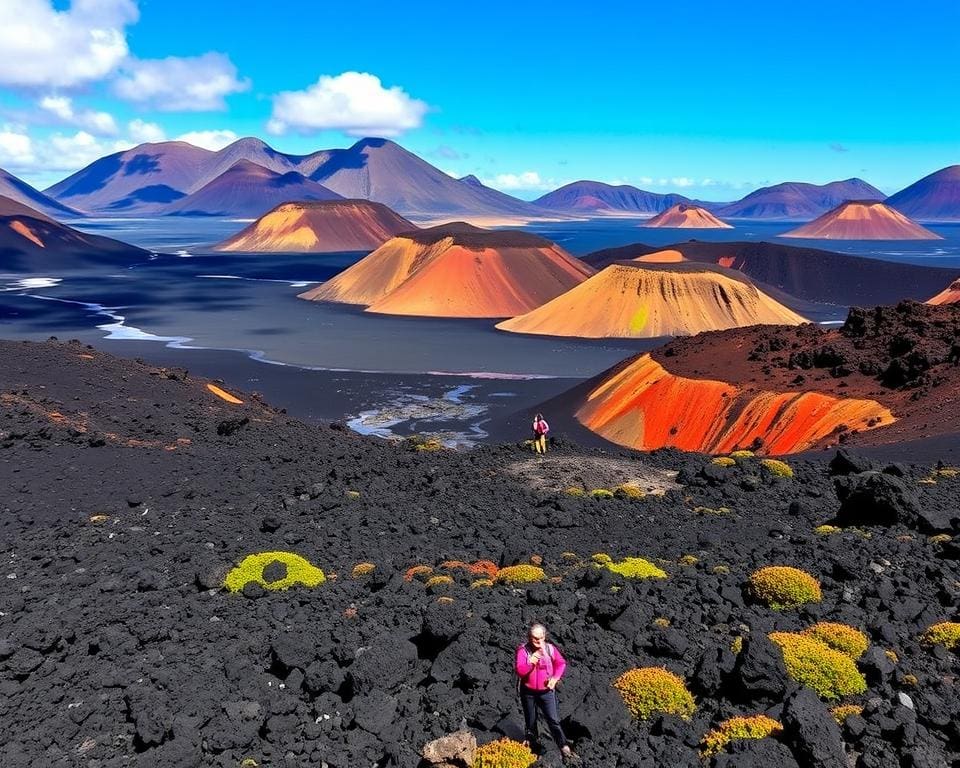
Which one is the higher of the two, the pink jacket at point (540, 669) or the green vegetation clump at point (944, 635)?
the pink jacket at point (540, 669)

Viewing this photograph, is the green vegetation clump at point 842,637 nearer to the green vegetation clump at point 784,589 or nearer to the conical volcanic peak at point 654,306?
the green vegetation clump at point 784,589

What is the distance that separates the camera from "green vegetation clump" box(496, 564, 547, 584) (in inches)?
563

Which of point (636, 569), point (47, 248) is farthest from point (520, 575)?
point (47, 248)

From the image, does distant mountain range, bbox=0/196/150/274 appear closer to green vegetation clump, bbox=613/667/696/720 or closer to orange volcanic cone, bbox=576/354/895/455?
orange volcanic cone, bbox=576/354/895/455

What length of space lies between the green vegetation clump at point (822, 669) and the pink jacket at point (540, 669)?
3.16 meters

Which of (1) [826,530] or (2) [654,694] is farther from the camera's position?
(1) [826,530]

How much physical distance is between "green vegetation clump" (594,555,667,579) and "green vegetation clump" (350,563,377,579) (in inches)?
160

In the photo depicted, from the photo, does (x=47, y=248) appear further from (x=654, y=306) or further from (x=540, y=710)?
(x=540, y=710)

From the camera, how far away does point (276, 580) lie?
1485 centimetres

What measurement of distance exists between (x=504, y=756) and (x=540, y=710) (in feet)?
1.97

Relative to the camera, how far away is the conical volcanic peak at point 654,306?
90.8 metres

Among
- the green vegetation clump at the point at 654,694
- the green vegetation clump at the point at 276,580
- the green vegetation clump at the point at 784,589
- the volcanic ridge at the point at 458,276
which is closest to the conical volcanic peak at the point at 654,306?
the volcanic ridge at the point at 458,276

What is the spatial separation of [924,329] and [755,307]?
2136 inches

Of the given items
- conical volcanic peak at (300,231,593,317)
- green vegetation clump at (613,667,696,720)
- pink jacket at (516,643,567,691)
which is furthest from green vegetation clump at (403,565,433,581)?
conical volcanic peak at (300,231,593,317)
